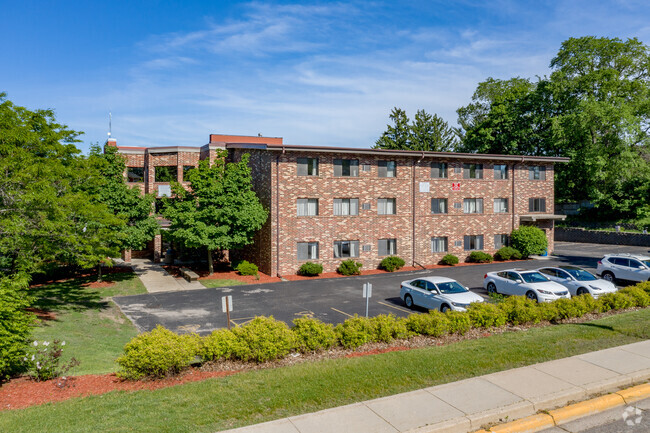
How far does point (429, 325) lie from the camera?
42.4 ft

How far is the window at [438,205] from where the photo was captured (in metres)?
35.2

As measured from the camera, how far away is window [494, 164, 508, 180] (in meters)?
37.8

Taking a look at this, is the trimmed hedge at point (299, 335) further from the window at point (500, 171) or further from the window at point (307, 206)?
the window at point (500, 171)

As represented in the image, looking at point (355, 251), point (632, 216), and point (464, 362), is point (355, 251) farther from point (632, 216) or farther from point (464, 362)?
point (632, 216)

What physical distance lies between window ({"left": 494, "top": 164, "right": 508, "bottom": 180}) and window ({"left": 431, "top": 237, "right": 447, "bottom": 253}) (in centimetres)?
760

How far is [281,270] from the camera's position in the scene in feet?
99.2

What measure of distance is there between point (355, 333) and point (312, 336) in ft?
4.00

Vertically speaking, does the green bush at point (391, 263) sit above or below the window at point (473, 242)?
below

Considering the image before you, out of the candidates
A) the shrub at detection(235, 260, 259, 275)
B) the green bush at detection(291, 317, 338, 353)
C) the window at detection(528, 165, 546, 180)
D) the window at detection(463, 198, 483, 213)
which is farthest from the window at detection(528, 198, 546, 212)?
the green bush at detection(291, 317, 338, 353)

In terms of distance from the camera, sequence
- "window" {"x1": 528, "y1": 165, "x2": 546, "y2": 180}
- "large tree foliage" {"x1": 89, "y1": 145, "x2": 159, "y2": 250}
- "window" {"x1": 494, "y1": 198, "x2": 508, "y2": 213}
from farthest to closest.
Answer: "window" {"x1": 528, "y1": 165, "x2": 546, "y2": 180} → "window" {"x1": 494, "y1": 198, "x2": 508, "y2": 213} → "large tree foliage" {"x1": 89, "y1": 145, "x2": 159, "y2": 250}

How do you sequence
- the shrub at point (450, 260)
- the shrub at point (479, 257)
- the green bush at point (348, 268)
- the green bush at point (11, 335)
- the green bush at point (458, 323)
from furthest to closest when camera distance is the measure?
the shrub at point (479, 257), the shrub at point (450, 260), the green bush at point (348, 268), the green bush at point (458, 323), the green bush at point (11, 335)

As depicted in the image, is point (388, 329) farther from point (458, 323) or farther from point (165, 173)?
point (165, 173)

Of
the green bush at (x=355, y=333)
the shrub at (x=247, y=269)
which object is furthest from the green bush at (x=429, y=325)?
the shrub at (x=247, y=269)

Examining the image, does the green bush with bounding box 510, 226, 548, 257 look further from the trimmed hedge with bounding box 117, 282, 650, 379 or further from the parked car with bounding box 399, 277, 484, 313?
the trimmed hedge with bounding box 117, 282, 650, 379
